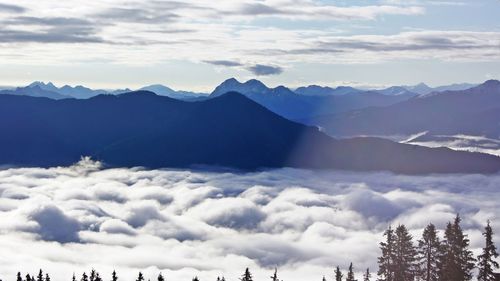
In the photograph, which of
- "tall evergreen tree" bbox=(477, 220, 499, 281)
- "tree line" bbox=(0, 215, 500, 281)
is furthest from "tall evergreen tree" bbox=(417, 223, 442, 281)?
"tall evergreen tree" bbox=(477, 220, 499, 281)

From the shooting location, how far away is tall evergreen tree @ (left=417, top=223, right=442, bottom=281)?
70.5 metres

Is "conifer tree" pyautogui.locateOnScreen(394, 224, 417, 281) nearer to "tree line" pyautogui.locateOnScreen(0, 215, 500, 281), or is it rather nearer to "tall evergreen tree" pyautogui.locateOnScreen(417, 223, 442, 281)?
"tree line" pyautogui.locateOnScreen(0, 215, 500, 281)

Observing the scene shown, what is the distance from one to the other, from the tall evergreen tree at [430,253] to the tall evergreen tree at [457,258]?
291 cm

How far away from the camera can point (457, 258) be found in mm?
66062

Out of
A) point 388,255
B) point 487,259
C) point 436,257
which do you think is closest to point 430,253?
point 436,257

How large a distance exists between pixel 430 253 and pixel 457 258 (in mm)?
6484

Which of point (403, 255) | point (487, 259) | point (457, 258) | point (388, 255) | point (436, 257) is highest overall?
point (388, 255)

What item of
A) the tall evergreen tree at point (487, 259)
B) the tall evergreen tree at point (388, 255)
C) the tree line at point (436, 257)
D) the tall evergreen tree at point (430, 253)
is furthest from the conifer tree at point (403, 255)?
the tall evergreen tree at point (487, 259)

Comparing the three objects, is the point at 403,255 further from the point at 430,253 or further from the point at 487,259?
the point at 487,259

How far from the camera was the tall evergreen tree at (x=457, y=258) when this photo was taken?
65.3 m

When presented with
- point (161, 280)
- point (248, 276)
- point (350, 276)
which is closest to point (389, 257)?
point (350, 276)

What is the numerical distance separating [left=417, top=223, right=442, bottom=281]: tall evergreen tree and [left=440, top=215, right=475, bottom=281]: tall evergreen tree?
2.91 m

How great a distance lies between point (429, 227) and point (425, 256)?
4.32m

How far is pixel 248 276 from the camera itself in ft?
216
